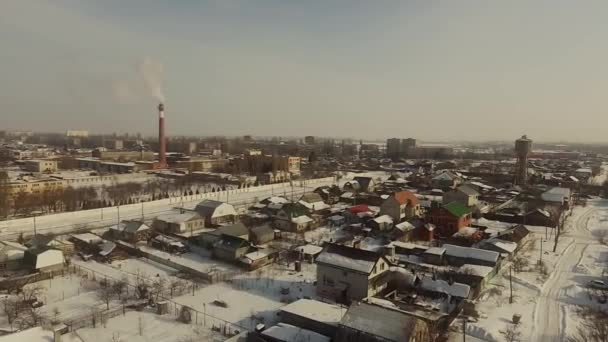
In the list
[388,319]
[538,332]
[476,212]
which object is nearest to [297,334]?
[388,319]

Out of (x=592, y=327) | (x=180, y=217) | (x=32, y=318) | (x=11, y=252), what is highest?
(x=180, y=217)

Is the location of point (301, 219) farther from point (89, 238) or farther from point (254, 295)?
point (89, 238)

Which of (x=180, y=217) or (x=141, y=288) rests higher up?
(x=180, y=217)

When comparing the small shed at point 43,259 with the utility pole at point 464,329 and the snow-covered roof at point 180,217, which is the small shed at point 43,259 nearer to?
the snow-covered roof at point 180,217

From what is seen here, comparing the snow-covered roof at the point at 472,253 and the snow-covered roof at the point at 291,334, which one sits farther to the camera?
the snow-covered roof at the point at 472,253

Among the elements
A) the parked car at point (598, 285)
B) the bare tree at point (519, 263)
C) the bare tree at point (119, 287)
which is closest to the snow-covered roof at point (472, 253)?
the bare tree at point (519, 263)

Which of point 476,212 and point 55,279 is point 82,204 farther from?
point 476,212

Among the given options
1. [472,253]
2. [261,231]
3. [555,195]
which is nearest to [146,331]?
[261,231]
